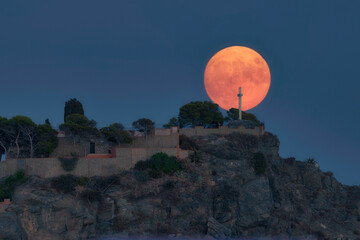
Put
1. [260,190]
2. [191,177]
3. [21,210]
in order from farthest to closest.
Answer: [260,190] < [191,177] < [21,210]

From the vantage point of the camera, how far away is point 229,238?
2244 inches

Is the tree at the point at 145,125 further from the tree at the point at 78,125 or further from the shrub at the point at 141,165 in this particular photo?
the shrub at the point at 141,165

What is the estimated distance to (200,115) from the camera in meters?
73.5

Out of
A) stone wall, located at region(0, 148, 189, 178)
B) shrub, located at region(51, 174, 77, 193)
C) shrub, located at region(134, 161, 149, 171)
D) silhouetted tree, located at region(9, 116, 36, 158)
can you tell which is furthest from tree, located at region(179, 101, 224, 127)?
shrub, located at region(51, 174, 77, 193)

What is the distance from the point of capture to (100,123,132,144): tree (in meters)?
63.2

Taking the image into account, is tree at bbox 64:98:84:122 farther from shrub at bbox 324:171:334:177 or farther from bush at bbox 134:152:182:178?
shrub at bbox 324:171:334:177

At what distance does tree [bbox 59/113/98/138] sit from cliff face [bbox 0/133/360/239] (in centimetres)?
961

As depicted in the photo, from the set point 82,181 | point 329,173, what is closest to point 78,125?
point 82,181

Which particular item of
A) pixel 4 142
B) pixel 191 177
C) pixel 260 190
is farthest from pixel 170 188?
pixel 4 142

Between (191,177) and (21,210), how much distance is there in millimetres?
21295

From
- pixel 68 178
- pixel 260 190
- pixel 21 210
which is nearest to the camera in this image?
pixel 21 210

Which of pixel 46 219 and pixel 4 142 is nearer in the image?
pixel 46 219

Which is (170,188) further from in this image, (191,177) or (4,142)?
(4,142)

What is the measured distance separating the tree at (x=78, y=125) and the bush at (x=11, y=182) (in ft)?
30.6
